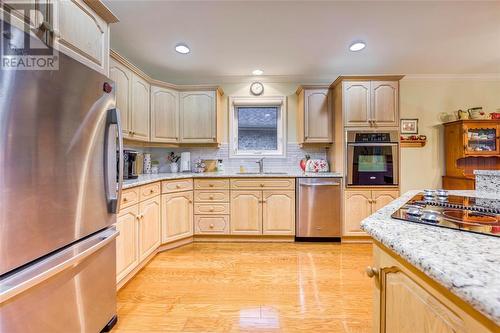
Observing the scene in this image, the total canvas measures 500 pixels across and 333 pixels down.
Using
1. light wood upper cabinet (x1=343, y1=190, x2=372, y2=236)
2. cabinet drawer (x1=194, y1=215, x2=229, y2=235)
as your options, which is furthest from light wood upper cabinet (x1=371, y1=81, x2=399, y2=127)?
cabinet drawer (x1=194, y1=215, x2=229, y2=235)

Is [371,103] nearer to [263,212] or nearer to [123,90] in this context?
[263,212]

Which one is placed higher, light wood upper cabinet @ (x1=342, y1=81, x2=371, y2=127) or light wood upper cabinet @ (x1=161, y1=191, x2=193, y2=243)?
light wood upper cabinet @ (x1=342, y1=81, x2=371, y2=127)

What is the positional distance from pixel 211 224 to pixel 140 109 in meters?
1.69

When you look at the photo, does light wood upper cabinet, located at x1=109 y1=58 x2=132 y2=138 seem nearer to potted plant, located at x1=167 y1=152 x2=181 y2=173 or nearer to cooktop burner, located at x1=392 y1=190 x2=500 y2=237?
potted plant, located at x1=167 y1=152 x2=181 y2=173

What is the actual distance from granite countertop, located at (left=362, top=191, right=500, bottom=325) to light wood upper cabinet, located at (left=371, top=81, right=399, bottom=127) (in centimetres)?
264

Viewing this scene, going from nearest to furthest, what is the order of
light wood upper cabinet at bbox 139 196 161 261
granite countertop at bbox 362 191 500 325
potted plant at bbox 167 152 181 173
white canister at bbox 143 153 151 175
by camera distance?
granite countertop at bbox 362 191 500 325
light wood upper cabinet at bbox 139 196 161 261
white canister at bbox 143 153 151 175
potted plant at bbox 167 152 181 173

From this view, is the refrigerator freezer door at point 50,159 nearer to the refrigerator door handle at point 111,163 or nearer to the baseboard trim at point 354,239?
the refrigerator door handle at point 111,163

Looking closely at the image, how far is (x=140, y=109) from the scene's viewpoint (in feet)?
9.21

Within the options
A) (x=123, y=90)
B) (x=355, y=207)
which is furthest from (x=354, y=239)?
(x=123, y=90)

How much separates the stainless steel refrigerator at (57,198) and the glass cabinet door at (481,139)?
431 centimetres

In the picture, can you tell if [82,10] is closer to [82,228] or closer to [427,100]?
[82,228]

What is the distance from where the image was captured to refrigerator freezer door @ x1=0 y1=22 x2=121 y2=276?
89 cm

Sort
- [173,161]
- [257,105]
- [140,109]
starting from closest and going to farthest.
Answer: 1. [140,109]
2. [173,161]
3. [257,105]

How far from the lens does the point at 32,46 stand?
0.97 meters
